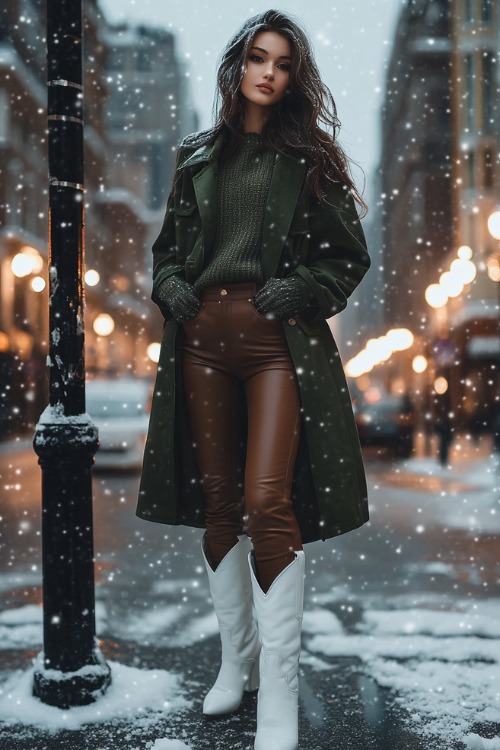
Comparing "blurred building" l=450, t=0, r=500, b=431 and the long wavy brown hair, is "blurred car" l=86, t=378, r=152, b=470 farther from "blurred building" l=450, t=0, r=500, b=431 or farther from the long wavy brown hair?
"blurred building" l=450, t=0, r=500, b=431

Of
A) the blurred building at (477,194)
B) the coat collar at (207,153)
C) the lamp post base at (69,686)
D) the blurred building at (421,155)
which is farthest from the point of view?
the blurred building at (421,155)

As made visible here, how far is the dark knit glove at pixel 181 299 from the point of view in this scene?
262cm

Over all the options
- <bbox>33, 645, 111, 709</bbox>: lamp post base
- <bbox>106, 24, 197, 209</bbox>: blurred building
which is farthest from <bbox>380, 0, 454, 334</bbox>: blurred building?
<bbox>33, 645, 111, 709</bbox>: lamp post base

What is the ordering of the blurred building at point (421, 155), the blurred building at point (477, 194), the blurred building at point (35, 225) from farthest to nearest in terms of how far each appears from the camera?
the blurred building at point (421, 155), the blurred building at point (477, 194), the blurred building at point (35, 225)

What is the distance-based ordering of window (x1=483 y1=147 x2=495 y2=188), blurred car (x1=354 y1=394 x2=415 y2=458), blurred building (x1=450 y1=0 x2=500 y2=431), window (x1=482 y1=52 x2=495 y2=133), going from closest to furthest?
blurred car (x1=354 y1=394 x2=415 y2=458) → blurred building (x1=450 y1=0 x2=500 y2=431) → window (x1=483 y1=147 x2=495 y2=188) → window (x1=482 y1=52 x2=495 y2=133)

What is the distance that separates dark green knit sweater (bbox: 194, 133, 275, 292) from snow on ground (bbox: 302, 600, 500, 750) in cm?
155

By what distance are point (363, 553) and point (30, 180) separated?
97.9 ft

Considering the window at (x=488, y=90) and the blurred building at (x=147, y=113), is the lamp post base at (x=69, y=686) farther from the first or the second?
the blurred building at (x=147, y=113)

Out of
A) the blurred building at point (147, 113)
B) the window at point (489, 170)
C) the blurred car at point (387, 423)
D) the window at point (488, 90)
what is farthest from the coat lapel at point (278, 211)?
the blurred building at point (147, 113)

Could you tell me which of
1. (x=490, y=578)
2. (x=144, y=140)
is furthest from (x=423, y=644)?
(x=144, y=140)

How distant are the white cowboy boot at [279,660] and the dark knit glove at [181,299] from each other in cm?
81

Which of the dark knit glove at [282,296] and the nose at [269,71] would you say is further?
the nose at [269,71]

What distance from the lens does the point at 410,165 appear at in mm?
53188

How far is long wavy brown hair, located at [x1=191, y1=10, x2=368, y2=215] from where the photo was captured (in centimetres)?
266
